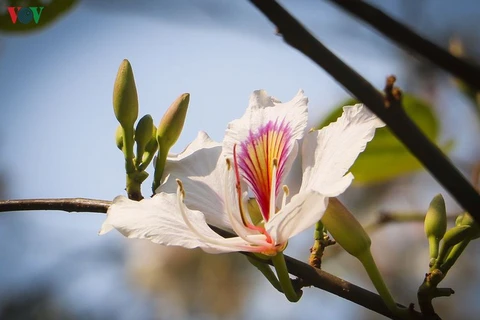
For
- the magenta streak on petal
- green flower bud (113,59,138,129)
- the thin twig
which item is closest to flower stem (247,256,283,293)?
the magenta streak on petal

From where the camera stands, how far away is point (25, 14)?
109cm

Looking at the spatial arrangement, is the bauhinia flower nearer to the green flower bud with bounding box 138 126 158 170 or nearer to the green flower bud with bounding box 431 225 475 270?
the green flower bud with bounding box 138 126 158 170

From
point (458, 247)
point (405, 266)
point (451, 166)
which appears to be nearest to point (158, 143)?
point (458, 247)

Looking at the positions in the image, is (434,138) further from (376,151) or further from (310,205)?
(310,205)

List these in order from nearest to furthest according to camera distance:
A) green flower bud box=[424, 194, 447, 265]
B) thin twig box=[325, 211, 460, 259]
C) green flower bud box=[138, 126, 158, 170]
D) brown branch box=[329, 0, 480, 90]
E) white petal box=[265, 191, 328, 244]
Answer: brown branch box=[329, 0, 480, 90] < white petal box=[265, 191, 328, 244] < green flower bud box=[424, 194, 447, 265] < green flower bud box=[138, 126, 158, 170] < thin twig box=[325, 211, 460, 259]

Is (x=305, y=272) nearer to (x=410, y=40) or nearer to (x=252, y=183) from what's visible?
(x=252, y=183)

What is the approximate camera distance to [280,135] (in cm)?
93

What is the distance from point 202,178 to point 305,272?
0.67ft

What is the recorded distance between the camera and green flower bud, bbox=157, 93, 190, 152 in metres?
0.87

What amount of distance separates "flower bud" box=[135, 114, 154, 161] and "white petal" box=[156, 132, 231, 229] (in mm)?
38

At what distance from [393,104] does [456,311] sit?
3801 millimetres

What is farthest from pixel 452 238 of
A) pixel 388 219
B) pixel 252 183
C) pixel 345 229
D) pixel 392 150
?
pixel 388 219

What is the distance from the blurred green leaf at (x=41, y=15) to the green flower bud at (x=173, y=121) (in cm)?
26

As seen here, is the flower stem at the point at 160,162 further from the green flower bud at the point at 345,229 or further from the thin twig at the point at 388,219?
the thin twig at the point at 388,219
